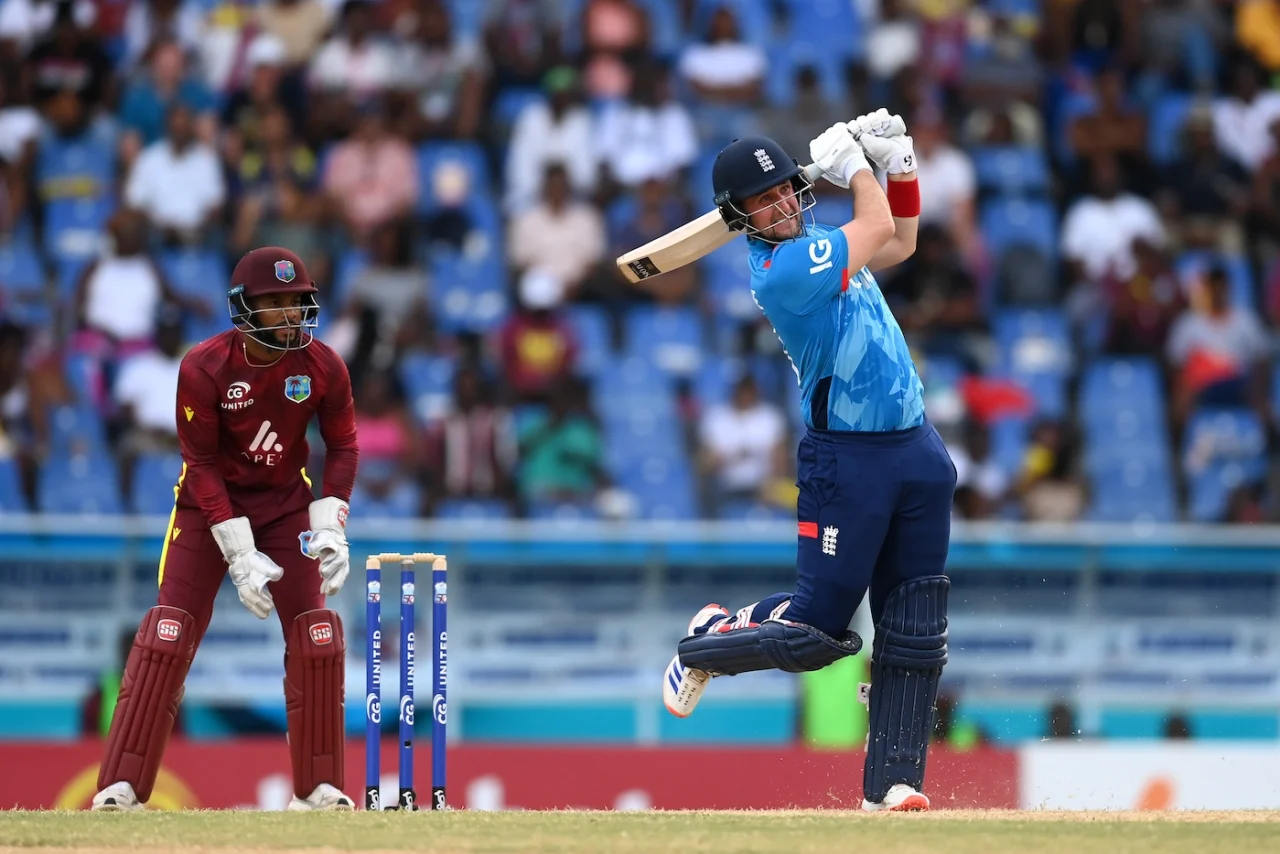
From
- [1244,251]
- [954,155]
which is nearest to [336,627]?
[954,155]

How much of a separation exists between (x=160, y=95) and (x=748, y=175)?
9.14 m

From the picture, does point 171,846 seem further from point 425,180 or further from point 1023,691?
point 425,180

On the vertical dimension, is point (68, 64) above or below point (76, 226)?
above

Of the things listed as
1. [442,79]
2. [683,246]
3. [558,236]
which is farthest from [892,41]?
[683,246]

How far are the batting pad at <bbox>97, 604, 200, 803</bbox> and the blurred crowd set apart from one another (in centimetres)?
485

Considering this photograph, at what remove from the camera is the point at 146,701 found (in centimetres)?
780

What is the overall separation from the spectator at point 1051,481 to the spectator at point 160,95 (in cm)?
627

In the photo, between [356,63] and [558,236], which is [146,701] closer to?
[558,236]

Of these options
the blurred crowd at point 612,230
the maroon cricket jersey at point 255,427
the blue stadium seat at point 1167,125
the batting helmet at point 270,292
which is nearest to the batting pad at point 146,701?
the maroon cricket jersey at point 255,427

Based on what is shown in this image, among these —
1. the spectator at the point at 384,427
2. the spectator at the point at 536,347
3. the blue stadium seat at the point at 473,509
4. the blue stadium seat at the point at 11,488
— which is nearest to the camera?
the blue stadium seat at the point at 11,488

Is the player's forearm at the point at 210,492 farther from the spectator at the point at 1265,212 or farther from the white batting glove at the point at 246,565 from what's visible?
the spectator at the point at 1265,212

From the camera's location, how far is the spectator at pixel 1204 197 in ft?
50.6

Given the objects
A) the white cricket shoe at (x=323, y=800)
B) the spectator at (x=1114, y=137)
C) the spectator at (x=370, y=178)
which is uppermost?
the spectator at (x=1114, y=137)

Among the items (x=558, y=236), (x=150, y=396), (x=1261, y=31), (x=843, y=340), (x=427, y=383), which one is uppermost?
(x=1261, y=31)
